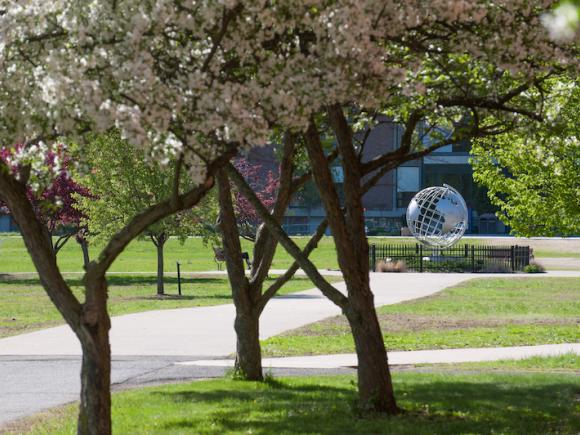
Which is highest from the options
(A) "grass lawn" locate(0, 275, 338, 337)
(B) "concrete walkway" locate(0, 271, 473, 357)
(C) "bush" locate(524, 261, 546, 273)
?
(C) "bush" locate(524, 261, 546, 273)

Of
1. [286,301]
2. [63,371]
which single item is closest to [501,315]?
[286,301]

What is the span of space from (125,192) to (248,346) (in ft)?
67.7

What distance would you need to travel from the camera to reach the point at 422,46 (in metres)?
9.38

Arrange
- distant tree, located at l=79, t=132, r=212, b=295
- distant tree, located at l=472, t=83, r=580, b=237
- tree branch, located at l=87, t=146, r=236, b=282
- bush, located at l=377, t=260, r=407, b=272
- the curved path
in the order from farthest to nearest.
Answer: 1. bush, located at l=377, t=260, r=407, b=272
2. distant tree, located at l=79, t=132, r=212, b=295
3. distant tree, located at l=472, t=83, r=580, b=237
4. the curved path
5. tree branch, located at l=87, t=146, r=236, b=282

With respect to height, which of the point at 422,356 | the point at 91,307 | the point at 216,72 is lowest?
the point at 422,356

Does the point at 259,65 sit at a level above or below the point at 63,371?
above

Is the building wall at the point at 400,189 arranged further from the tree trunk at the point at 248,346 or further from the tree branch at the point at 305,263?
the tree branch at the point at 305,263

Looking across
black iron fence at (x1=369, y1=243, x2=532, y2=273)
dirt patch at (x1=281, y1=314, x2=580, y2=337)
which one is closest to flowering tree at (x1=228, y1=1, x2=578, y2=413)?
dirt patch at (x1=281, y1=314, x2=580, y2=337)

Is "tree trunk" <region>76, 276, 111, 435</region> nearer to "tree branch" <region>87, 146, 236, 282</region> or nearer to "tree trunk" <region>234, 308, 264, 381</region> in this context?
"tree branch" <region>87, 146, 236, 282</region>

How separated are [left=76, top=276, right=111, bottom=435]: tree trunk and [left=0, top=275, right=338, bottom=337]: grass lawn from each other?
43.3 feet

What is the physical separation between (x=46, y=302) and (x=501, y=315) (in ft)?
42.4

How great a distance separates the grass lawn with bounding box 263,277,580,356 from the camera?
19.0 metres

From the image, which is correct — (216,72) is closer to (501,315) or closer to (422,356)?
(422,356)

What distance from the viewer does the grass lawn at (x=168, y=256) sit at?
5194cm
